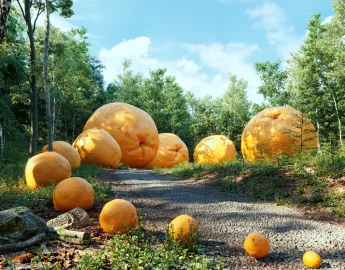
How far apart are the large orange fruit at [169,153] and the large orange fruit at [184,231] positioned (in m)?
14.8

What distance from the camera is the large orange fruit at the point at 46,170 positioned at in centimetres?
822

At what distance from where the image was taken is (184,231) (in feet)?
13.8

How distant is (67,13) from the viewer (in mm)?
14688

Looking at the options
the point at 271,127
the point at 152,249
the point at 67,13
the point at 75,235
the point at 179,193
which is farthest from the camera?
the point at 67,13

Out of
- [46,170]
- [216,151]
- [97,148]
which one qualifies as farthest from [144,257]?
[216,151]

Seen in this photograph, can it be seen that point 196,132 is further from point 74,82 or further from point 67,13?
point 67,13

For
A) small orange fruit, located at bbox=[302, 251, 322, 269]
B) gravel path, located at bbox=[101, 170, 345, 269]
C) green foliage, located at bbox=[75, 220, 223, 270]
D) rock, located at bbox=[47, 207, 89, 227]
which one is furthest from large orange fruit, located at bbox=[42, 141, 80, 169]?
small orange fruit, located at bbox=[302, 251, 322, 269]

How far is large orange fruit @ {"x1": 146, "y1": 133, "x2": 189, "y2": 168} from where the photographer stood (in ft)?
64.1

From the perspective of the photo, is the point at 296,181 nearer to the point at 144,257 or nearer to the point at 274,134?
the point at 274,134

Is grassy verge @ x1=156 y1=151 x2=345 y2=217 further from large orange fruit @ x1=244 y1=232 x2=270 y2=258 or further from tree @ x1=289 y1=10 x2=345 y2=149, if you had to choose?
tree @ x1=289 y1=10 x2=345 y2=149

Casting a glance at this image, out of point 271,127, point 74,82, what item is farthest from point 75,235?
point 74,82

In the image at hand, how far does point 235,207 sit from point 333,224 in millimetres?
1830

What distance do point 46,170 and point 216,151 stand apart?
37.5 ft

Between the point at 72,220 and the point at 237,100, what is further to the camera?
the point at 237,100
